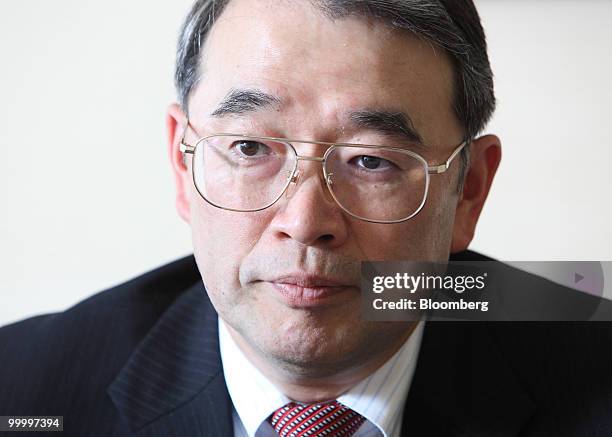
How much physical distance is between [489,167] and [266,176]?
1.43 ft

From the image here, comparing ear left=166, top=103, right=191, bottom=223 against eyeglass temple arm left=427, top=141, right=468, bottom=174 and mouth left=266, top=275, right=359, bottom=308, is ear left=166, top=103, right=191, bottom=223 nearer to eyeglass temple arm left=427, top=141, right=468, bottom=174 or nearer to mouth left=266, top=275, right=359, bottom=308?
mouth left=266, top=275, right=359, bottom=308

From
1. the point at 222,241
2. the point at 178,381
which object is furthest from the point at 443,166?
the point at 178,381

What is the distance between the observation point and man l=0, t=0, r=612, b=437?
3.86 ft

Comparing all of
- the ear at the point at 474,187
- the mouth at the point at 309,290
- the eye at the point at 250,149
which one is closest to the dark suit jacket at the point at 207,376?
the ear at the point at 474,187

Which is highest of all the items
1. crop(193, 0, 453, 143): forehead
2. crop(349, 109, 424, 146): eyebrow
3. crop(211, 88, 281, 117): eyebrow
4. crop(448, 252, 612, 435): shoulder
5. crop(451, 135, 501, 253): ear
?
crop(193, 0, 453, 143): forehead

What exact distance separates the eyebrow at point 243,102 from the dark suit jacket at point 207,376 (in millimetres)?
448

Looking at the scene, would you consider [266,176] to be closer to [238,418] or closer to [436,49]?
[436,49]

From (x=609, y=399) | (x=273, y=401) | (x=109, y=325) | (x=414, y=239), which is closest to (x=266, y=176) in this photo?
(x=414, y=239)

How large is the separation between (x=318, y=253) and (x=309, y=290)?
55 millimetres

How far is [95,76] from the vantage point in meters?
2.13

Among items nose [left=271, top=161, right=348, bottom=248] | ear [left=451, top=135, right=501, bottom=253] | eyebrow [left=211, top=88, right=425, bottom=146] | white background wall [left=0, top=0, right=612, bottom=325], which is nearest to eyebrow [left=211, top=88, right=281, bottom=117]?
eyebrow [left=211, top=88, right=425, bottom=146]

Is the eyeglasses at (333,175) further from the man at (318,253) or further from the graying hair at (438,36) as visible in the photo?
the graying hair at (438,36)

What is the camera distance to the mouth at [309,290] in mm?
1164

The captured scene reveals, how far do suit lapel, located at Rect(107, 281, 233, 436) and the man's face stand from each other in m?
0.18
